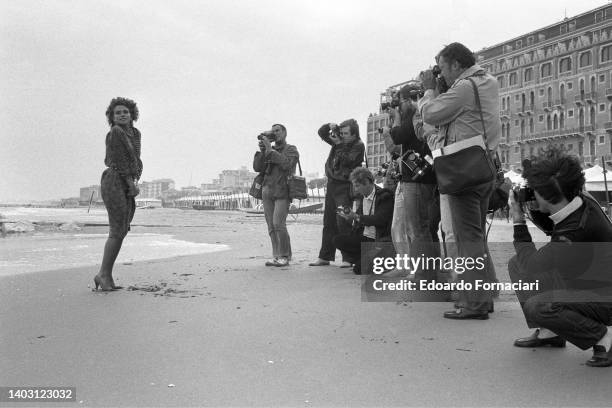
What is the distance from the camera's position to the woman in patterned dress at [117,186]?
18.5 ft

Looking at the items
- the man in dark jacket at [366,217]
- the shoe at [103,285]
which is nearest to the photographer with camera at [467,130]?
the man in dark jacket at [366,217]

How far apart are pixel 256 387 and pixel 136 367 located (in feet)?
2.20

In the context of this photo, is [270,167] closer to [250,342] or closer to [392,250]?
[392,250]

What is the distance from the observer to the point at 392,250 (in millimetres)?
6375

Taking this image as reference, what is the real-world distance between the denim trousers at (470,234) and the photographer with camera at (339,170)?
3105mm

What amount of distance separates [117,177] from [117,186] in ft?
0.27

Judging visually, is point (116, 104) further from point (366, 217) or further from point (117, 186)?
point (366, 217)

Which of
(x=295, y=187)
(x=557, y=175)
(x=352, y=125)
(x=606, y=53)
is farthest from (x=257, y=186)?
(x=606, y=53)

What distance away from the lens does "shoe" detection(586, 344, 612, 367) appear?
3014 millimetres

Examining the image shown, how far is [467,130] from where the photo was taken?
4.28 m

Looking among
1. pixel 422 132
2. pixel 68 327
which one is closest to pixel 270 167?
pixel 422 132

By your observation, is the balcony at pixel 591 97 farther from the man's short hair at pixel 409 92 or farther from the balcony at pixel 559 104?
the man's short hair at pixel 409 92

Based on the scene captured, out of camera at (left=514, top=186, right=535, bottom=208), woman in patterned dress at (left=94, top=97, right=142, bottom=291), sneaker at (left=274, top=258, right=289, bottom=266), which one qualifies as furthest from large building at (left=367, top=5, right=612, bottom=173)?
camera at (left=514, top=186, right=535, bottom=208)

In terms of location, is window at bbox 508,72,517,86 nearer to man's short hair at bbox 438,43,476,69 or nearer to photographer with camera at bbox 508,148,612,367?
man's short hair at bbox 438,43,476,69
